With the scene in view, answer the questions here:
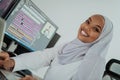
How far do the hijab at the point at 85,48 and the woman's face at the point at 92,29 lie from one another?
0.02 m

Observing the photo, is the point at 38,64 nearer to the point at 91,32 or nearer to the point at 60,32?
the point at 91,32

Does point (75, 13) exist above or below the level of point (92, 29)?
above

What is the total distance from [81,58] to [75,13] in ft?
3.81

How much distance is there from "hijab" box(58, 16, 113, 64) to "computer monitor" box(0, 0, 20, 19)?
0.43 meters

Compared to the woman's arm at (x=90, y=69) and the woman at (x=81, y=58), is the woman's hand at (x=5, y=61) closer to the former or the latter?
the woman at (x=81, y=58)

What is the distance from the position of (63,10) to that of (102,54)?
3.72 feet

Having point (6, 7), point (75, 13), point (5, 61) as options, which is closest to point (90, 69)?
point (5, 61)

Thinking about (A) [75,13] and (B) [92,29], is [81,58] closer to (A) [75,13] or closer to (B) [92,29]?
(B) [92,29]

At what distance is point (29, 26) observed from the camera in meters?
1.47

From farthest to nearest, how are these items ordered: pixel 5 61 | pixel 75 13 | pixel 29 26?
pixel 75 13
pixel 29 26
pixel 5 61

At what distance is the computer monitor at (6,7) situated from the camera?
127cm

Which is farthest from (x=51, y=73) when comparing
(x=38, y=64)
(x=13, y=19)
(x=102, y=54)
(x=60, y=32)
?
(x=60, y=32)

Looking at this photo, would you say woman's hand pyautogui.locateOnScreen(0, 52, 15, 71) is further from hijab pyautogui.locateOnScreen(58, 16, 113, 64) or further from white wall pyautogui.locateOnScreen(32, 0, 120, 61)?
white wall pyautogui.locateOnScreen(32, 0, 120, 61)

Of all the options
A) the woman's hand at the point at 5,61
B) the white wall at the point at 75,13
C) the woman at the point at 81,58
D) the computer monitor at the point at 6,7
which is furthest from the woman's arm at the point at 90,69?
the white wall at the point at 75,13
